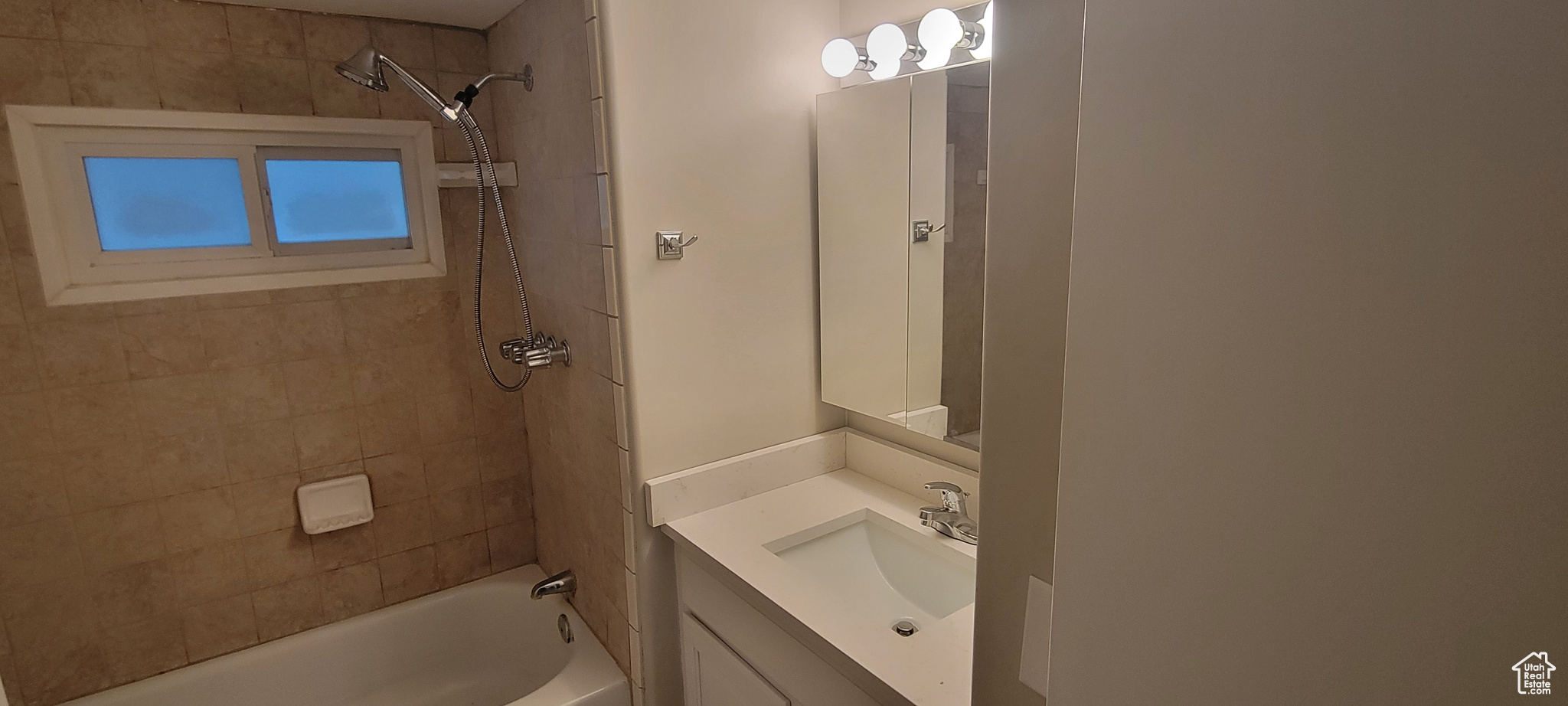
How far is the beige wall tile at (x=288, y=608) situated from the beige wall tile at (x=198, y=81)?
49.6 inches

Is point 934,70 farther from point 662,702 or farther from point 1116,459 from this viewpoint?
point 662,702

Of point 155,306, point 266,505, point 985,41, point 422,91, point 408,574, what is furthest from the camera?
point 408,574

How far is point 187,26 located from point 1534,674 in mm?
2380

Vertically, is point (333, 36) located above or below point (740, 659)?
above

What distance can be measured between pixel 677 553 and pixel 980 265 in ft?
3.04

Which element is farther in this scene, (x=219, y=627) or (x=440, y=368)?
(x=440, y=368)

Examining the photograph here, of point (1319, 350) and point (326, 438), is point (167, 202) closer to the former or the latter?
point (326, 438)

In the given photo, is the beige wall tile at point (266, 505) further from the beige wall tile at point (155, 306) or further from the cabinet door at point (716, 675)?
the cabinet door at point (716, 675)

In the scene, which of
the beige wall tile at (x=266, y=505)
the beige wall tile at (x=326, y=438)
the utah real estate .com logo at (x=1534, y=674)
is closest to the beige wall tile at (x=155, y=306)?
the beige wall tile at (x=326, y=438)

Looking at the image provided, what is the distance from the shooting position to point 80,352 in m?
1.73

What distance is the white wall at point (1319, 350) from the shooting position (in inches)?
11.8

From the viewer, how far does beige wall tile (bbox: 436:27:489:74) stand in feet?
→ 6.58

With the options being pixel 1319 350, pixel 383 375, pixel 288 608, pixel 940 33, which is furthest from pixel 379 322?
pixel 1319 350

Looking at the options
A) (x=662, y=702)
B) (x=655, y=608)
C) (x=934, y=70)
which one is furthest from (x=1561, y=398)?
(x=662, y=702)
